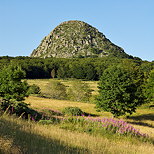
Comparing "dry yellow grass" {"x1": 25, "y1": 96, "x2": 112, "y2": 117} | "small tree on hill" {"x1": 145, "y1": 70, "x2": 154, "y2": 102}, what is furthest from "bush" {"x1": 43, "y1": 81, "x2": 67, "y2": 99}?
"small tree on hill" {"x1": 145, "y1": 70, "x2": 154, "y2": 102}

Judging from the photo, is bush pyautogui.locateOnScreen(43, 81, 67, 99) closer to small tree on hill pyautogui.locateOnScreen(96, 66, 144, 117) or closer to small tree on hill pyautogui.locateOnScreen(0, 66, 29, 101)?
small tree on hill pyautogui.locateOnScreen(96, 66, 144, 117)

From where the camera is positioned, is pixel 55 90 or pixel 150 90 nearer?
pixel 150 90

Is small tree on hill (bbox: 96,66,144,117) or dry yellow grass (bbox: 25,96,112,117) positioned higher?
small tree on hill (bbox: 96,66,144,117)

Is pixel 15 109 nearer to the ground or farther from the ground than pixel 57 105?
farther from the ground

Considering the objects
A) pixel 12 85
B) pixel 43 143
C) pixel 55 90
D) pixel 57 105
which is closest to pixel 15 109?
pixel 43 143

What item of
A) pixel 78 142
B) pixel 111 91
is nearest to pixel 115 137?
pixel 78 142

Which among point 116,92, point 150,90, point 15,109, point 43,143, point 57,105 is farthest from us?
point 150,90

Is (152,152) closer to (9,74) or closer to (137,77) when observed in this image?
(9,74)

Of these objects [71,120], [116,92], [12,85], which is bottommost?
[71,120]

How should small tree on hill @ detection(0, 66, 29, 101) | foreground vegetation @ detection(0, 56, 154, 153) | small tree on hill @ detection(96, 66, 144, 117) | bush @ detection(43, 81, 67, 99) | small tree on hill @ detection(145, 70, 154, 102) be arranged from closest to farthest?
foreground vegetation @ detection(0, 56, 154, 153), small tree on hill @ detection(0, 66, 29, 101), small tree on hill @ detection(96, 66, 144, 117), small tree on hill @ detection(145, 70, 154, 102), bush @ detection(43, 81, 67, 99)

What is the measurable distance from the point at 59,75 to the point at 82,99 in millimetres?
86680

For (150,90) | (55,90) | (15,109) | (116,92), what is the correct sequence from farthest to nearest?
(55,90)
(150,90)
(116,92)
(15,109)

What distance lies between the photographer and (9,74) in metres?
29.5

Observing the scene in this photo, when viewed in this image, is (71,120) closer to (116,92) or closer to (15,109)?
(15,109)
